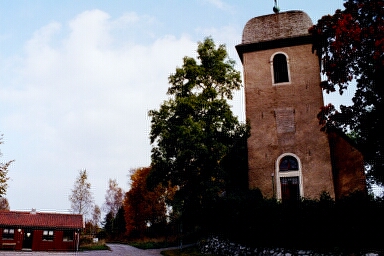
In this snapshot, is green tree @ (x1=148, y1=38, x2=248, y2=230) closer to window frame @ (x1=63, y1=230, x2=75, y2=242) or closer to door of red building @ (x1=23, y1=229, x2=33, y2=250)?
window frame @ (x1=63, y1=230, x2=75, y2=242)

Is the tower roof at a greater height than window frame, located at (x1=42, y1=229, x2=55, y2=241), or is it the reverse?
the tower roof

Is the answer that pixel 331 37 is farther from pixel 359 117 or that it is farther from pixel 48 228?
pixel 48 228

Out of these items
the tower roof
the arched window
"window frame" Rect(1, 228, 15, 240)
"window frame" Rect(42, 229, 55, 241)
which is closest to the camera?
the arched window

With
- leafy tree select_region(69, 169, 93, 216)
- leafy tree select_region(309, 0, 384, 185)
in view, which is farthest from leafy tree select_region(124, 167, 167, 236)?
leafy tree select_region(309, 0, 384, 185)

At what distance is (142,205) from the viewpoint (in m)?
48.1

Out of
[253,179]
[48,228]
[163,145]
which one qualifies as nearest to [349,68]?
[253,179]

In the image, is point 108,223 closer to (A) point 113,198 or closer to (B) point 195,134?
(A) point 113,198

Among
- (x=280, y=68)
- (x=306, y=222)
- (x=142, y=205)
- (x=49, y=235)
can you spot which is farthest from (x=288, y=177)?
(x=142, y=205)

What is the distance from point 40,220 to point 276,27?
28.2 metres

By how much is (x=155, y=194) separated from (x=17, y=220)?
60.6 ft

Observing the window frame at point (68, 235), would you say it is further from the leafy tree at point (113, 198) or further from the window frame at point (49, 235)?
the leafy tree at point (113, 198)

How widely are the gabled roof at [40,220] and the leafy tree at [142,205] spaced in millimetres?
13173

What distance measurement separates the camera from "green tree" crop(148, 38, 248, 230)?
20625 mm

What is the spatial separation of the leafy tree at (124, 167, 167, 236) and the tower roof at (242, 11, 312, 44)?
27.9m
